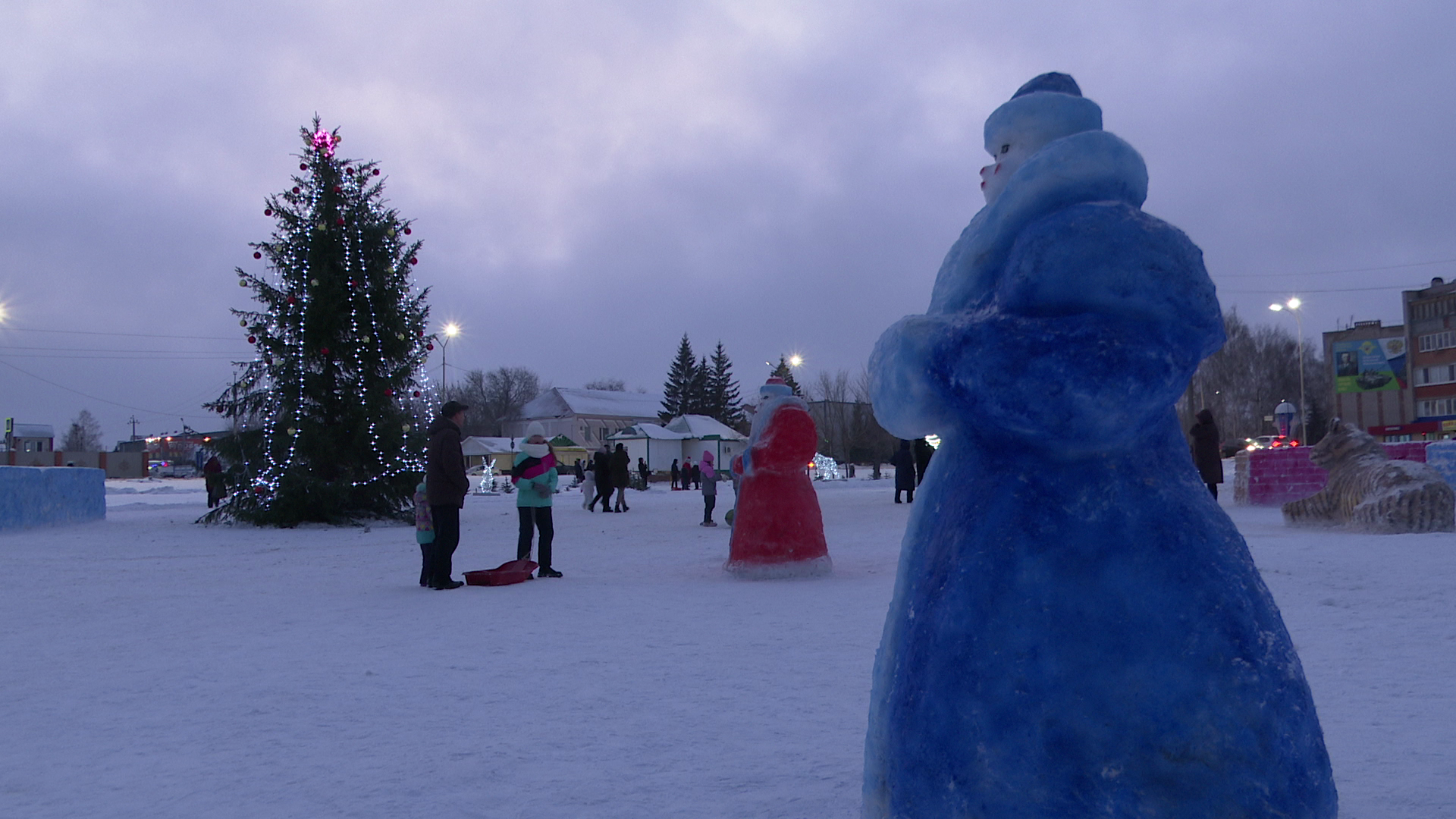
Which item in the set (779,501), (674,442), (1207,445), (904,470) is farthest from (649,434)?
(779,501)

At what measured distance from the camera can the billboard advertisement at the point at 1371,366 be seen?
62344 millimetres

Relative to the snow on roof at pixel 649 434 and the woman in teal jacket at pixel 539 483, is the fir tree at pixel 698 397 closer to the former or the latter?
the snow on roof at pixel 649 434

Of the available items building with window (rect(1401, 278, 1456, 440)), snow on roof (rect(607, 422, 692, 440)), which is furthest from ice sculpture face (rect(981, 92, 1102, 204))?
building with window (rect(1401, 278, 1456, 440))

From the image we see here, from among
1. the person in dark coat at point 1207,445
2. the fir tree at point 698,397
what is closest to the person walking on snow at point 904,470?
the person in dark coat at point 1207,445

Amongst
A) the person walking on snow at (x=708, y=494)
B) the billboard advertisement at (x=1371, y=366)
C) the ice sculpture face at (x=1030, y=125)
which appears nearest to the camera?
the ice sculpture face at (x=1030, y=125)

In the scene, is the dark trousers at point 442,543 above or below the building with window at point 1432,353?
below

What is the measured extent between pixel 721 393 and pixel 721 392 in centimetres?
9

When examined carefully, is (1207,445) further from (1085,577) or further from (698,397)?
(698,397)

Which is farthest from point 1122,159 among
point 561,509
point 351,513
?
point 561,509

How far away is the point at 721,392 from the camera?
76438 mm

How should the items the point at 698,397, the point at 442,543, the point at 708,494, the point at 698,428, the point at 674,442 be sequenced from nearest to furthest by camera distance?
the point at 442,543, the point at 708,494, the point at 674,442, the point at 698,428, the point at 698,397

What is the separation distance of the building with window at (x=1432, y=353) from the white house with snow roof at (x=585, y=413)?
174ft

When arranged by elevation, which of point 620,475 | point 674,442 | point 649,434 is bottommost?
point 620,475

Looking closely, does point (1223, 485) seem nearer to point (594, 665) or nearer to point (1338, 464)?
point (1338, 464)
